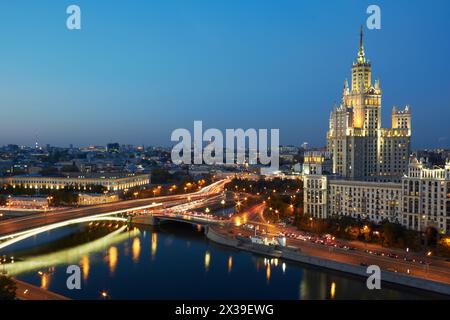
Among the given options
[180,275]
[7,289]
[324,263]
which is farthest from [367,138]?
[7,289]

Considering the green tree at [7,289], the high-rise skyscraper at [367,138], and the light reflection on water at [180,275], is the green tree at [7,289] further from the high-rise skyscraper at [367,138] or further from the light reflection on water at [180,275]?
the high-rise skyscraper at [367,138]

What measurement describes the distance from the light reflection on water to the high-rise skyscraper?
288 inches

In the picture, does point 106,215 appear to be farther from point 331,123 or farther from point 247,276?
point 331,123

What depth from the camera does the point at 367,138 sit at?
20609 millimetres

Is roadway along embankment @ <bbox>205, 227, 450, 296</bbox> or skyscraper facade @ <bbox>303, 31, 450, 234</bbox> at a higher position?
skyscraper facade @ <bbox>303, 31, 450, 234</bbox>

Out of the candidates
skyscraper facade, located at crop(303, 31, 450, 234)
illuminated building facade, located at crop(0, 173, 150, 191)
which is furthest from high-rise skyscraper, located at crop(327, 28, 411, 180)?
illuminated building facade, located at crop(0, 173, 150, 191)

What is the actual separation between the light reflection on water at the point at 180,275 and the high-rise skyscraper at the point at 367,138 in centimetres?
731

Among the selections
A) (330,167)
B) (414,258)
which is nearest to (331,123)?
(330,167)

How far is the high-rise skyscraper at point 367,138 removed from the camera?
20406mm

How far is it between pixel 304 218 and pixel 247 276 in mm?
5465

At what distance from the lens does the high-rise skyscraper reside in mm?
20406

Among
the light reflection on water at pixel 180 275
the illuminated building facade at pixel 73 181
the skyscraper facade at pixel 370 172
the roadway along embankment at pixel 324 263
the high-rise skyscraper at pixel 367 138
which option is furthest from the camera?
the illuminated building facade at pixel 73 181

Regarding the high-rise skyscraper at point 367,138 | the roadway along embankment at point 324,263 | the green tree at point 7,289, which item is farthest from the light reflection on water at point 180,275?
the high-rise skyscraper at point 367,138

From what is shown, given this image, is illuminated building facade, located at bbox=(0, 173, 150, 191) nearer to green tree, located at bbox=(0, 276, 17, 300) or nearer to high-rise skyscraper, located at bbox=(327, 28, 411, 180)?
high-rise skyscraper, located at bbox=(327, 28, 411, 180)
